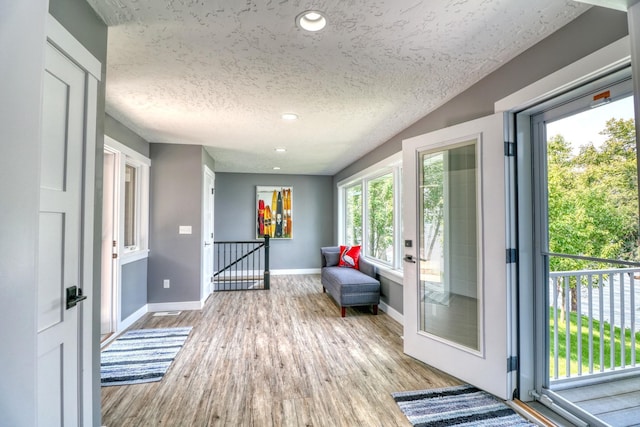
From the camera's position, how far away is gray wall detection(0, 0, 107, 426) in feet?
1.52

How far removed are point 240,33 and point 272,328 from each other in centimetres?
305

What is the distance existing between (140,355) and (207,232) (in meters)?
2.26

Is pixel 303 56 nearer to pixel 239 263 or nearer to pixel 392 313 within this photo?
pixel 392 313

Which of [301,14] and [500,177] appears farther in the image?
[500,177]

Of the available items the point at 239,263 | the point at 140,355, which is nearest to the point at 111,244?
the point at 140,355

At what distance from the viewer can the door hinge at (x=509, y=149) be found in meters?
1.98

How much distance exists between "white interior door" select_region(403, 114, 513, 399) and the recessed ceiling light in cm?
134

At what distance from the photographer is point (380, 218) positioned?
4840 millimetres

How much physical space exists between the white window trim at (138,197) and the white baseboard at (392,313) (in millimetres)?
3379

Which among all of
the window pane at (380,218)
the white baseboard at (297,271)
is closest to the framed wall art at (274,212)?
the white baseboard at (297,271)

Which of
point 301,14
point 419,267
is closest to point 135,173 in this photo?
point 301,14

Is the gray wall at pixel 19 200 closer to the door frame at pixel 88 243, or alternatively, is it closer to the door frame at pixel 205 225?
the door frame at pixel 88 243

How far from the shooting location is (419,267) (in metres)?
2.61

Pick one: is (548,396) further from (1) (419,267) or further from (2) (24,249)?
(2) (24,249)
